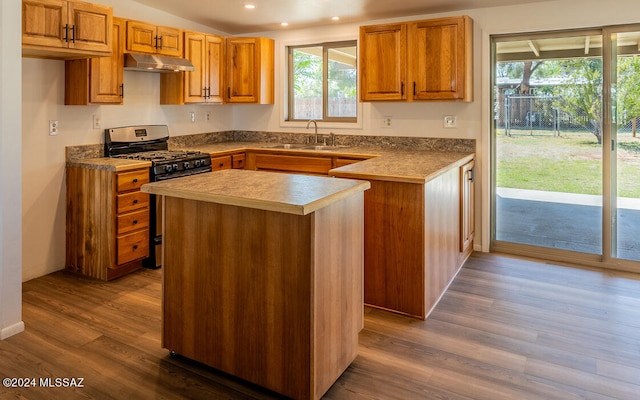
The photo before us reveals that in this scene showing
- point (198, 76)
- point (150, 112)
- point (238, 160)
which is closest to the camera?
point (150, 112)

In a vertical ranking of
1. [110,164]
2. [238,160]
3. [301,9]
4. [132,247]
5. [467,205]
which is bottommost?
[132,247]

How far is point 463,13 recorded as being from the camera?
4250mm

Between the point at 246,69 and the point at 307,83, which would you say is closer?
the point at 246,69

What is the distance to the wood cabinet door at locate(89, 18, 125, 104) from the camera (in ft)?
12.0

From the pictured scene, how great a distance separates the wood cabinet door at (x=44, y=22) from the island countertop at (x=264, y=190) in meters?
1.62

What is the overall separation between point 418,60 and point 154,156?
8.24 feet

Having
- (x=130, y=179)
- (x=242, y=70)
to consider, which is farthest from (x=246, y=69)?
(x=130, y=179)

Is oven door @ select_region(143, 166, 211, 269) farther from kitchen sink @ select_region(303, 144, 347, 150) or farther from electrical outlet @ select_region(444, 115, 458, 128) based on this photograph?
Answer: electrical outlet @ select_region(444, 115, 458, 128)

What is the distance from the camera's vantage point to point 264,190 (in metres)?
2.13

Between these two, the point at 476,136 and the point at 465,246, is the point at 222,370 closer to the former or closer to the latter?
the point at 465,246

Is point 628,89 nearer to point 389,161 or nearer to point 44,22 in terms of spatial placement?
point 389,161

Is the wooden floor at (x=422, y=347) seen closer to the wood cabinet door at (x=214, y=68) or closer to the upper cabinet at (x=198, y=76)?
the upper cabinet at (x=198, y=76)

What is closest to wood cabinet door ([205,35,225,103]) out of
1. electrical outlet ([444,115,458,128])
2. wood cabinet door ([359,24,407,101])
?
wood cabinet door ([359,24,407,101])

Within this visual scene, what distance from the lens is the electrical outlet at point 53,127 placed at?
3635 mm
